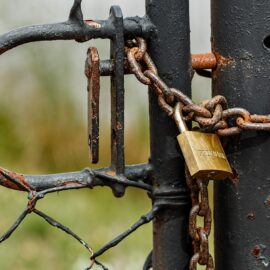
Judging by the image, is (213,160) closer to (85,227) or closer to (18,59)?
(85,227)

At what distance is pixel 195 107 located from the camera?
1.29m

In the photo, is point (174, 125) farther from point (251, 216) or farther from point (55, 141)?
point (55, 141)

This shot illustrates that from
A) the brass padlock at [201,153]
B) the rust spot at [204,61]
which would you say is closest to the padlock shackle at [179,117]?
the brass padlock at [201,153]

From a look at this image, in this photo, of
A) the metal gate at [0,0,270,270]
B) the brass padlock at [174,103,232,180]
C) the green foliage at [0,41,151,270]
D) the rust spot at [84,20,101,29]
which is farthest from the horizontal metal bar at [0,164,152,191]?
the green foliage at [0,41,151,270]

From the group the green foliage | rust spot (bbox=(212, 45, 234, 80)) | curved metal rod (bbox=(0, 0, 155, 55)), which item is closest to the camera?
curved metal rod (bbox=(0, 0, 155, 55))

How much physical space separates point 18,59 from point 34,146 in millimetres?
351

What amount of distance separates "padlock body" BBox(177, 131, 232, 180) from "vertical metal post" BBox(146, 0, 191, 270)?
0.06 m

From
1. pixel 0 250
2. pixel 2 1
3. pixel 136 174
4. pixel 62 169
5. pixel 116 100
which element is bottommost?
pixel 0 250

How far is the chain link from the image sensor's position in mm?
1287

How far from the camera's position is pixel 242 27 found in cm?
134

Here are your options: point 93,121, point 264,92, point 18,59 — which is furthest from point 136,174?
point 18,59

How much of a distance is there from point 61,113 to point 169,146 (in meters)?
2.34

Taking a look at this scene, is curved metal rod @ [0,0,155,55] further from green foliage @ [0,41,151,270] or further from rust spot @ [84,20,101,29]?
green foliage @ [0,41,151,270]

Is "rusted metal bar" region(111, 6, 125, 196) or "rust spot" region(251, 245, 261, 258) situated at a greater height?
"rusted metal bar" region(111, 6, 125, 196)
